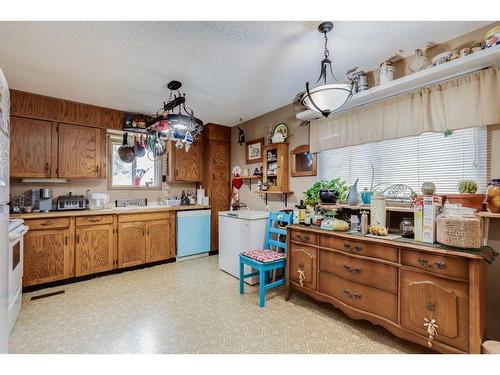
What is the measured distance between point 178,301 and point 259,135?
9.01ft

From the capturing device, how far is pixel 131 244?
3.60m

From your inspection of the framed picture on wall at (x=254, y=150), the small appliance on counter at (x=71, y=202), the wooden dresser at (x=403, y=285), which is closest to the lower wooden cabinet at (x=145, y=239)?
the small appliance on counter at (x=71, y=202)

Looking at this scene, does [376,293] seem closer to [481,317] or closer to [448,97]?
[481,317]

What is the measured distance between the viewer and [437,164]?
7.07 ft

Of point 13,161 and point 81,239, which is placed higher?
point 13,161

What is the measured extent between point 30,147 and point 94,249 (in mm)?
1554

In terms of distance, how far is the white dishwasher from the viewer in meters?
3.16

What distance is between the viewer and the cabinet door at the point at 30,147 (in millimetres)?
2996

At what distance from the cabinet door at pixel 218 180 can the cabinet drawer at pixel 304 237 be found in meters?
2.25


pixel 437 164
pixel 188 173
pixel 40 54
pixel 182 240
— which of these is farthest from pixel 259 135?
pixel 40 54

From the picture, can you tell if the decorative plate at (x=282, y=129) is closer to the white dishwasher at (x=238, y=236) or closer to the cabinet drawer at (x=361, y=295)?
the white dishwasher at (x=238, y=236)

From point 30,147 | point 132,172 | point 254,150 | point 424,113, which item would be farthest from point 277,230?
point 30,147

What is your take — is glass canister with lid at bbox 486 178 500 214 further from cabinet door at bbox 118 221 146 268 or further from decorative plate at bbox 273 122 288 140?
cabinet door at bbox 118 221 146 268

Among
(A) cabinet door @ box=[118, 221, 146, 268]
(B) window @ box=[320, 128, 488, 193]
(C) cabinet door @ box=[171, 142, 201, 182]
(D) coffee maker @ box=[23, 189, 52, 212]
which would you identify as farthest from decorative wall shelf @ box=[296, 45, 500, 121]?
(D) coffee maker @ box=[23, 189, 52, 212]
